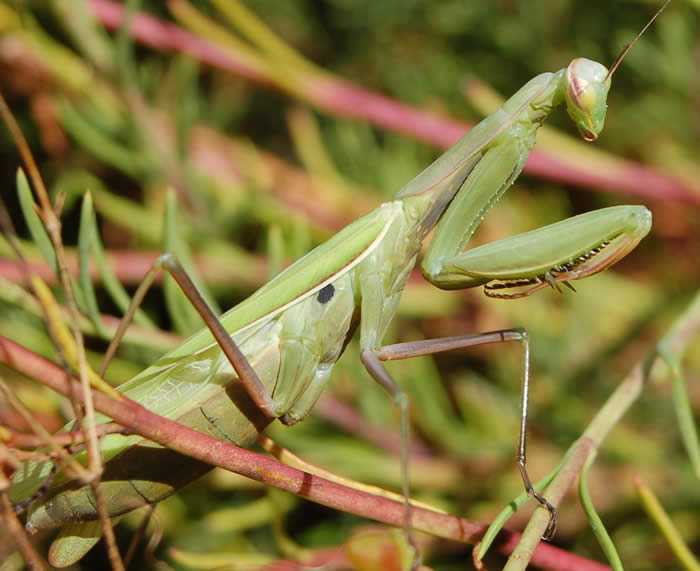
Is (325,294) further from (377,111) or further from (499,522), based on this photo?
(377,111)

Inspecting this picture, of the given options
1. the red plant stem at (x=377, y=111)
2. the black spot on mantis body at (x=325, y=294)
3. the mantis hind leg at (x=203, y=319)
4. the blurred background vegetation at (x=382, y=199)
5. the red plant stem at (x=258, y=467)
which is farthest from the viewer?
the red plant stem at (x=377, y=111)

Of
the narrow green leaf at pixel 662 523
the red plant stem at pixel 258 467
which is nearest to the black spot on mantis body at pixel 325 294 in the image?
the red plant stem at pixel 258 467

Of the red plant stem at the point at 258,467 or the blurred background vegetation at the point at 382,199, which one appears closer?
the red plant stem at the point at 258,467

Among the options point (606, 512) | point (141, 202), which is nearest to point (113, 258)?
point (141, 202)

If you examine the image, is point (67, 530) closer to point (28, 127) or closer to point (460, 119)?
point (28, 127)

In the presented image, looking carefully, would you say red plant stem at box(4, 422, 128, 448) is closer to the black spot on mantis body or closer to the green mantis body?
the green mantis body

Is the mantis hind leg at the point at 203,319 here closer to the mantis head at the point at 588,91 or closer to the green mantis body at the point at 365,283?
the green mantis body at the point at 365,283

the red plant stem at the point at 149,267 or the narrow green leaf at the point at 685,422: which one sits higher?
the narrow green leaf at the point at 685,422

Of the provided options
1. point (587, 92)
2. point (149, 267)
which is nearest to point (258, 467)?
point (587, 92)
